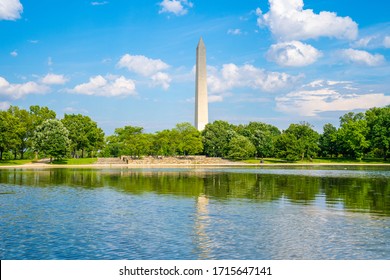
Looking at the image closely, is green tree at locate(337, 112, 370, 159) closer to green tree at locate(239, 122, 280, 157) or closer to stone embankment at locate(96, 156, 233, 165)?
green tree at locate(239, 122, 280, 157)

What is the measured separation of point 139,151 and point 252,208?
3398 inches

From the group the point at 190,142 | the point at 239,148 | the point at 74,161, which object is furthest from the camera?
the point at 190,142

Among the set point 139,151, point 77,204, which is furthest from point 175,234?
point 139,151

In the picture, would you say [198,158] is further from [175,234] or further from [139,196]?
[175,234]

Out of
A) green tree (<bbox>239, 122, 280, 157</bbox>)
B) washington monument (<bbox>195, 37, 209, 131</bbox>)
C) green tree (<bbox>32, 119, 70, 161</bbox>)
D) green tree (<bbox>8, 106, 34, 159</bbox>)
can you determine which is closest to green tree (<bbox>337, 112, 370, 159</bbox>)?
green tree (<bbox>239, 122, 280, 157</bbox>)

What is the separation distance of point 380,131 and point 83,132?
7467cm

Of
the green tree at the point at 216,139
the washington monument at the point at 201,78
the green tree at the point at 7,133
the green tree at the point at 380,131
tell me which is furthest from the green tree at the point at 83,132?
the green tree at the point at 380,131

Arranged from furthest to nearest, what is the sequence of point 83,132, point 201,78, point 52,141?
1. point 201,78
2. point 83,132
3. point 52,141

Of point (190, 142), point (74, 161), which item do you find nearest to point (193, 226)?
point (74, 161)

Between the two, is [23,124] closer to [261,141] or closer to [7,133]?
[7,133]

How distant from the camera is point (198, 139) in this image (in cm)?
11762

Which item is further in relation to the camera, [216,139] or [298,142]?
[216,139]

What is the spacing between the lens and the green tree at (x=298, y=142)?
113m

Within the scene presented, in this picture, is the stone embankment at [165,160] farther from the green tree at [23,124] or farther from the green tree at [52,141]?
the green tree at [23,124]
